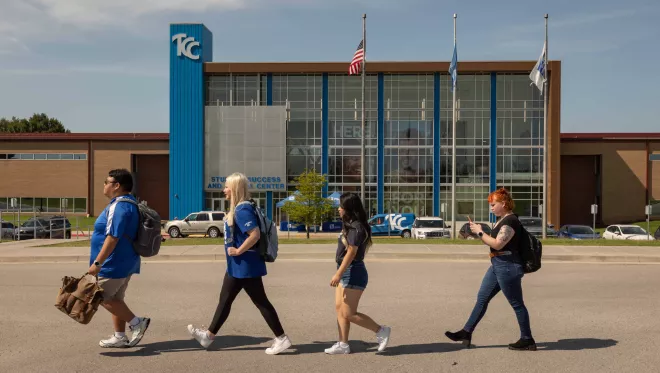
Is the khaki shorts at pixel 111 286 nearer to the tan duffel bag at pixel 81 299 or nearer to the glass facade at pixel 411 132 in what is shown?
the tan duffel bag at pixel 81 299

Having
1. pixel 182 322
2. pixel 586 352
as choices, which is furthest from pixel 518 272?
pixel 182 322

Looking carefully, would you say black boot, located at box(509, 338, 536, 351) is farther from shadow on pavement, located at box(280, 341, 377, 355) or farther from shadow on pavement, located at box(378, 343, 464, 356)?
shadow on pavement, located at box(280, 341, 377, 355)

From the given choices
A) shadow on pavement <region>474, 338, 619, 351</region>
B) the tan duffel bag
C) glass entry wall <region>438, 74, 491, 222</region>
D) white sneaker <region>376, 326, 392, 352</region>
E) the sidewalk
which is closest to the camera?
the tan duffel bag

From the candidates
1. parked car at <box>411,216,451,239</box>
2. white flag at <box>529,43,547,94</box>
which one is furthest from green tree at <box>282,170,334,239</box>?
white flag at <box>529,43,547,94</box>

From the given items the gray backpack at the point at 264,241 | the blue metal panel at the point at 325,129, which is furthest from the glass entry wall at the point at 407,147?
the gray backpack at the point at 264,241

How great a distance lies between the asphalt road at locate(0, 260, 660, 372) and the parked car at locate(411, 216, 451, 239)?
2229 centimetres

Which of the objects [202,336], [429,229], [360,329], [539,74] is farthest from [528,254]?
[429,229]

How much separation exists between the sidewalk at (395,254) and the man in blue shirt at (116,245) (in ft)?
35.6

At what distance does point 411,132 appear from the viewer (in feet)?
192

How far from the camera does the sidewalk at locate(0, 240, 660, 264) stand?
1775 centimetres

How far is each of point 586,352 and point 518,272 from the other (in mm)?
1113

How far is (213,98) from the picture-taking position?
59438 mm

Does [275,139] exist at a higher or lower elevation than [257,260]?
higher

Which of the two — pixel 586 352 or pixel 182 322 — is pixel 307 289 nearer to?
pixel 182 322
